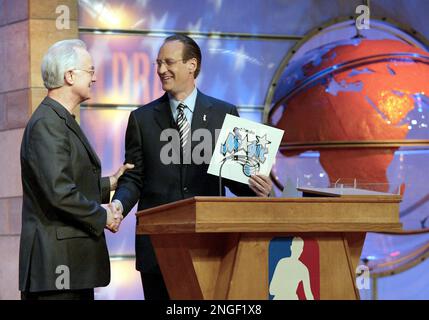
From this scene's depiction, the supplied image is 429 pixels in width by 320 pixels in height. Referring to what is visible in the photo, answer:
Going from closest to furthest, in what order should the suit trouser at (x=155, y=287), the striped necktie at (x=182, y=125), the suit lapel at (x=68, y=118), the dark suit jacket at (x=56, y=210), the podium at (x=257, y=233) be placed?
the podium at (x=257, y=233) → the dark suit jacket at (x=56, y=210) → the suit lapel at (x=68, y=118) → the suit trouser at (x=155, y=287) → the striped necktie at (x=182, y=125)

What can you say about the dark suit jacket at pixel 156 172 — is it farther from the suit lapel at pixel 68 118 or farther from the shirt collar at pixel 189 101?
the suit lapel at pixel 68 118

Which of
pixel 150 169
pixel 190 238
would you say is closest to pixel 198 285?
pixel 190 238

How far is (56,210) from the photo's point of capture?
369cm

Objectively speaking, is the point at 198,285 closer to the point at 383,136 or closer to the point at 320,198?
the point at 320,198

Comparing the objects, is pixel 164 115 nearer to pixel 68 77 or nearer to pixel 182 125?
pixel 182 125

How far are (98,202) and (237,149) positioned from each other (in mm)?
659

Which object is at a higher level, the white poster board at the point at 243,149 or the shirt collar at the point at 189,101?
the shirt collar at the point at 189,101

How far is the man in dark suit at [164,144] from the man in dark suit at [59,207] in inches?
23.6

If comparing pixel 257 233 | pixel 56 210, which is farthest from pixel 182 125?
pixel 257 233

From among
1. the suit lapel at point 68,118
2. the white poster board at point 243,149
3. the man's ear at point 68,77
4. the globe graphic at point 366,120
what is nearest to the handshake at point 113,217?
the suit lapel at point 68,118

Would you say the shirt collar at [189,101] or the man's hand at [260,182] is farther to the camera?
the shirt collar at [189,101]

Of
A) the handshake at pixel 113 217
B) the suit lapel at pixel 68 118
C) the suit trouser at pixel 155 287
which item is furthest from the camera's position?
the suit trouser at pixel 155 287

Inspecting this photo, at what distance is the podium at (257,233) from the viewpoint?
337 centimetres

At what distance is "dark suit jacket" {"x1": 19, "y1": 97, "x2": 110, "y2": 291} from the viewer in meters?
3.66
